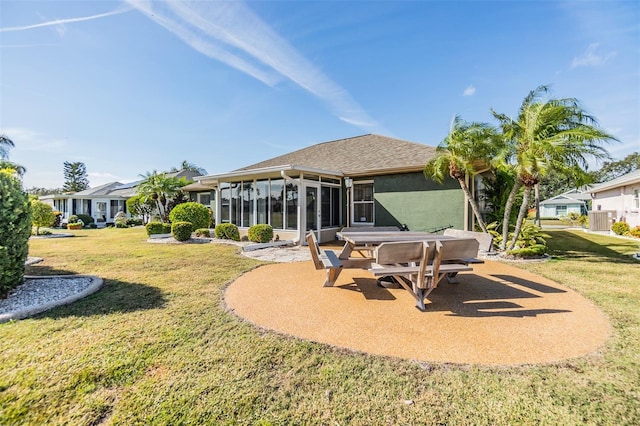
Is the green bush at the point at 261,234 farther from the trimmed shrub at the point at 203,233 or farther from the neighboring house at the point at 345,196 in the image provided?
the trimmed shrub at the point at 203,233

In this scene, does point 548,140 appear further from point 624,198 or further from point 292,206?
point 624,198

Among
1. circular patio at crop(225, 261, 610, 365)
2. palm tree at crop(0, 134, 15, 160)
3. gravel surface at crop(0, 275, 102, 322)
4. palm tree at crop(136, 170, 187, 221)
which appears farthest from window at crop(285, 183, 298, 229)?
palm tree at crop(0, 134, 15, 160)

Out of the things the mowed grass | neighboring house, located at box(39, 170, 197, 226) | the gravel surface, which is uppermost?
neighboring house, located at box(39, 170, 197, 226)

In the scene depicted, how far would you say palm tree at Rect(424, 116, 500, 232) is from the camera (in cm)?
904

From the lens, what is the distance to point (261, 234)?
37.2ft

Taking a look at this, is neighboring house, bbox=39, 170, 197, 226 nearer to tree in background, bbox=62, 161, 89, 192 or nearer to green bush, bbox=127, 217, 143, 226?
green bush, bbox=127, 217, 143, 226

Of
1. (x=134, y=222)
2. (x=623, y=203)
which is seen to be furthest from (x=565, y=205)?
(x=134, y=222)

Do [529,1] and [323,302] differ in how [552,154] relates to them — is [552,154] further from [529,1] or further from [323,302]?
[323,302]

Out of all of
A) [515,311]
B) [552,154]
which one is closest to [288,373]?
[515,311]

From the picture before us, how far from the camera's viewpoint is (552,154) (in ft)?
25.7

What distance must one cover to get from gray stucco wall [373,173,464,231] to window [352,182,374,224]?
411 mm

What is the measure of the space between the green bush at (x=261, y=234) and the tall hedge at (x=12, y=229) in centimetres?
702

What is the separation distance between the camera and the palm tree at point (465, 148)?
904 centimetres

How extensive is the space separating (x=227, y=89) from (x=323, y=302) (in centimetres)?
1255
